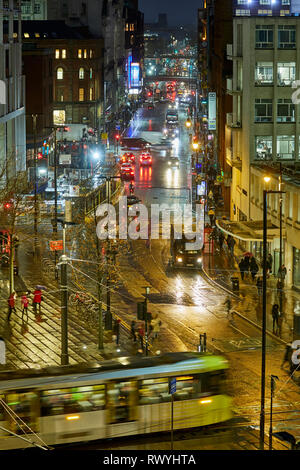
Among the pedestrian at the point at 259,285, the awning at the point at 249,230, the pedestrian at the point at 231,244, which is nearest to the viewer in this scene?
the pedestrian at the point at 259,285

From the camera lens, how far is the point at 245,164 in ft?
211

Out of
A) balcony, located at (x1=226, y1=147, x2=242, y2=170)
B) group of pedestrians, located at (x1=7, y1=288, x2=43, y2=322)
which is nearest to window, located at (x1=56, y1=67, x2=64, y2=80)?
balcony, located at (x1=226, y1=147, x2=242, y2=170)

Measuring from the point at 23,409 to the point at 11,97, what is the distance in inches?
2191

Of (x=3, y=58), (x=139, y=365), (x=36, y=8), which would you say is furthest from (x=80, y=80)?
(x=139, y=365)

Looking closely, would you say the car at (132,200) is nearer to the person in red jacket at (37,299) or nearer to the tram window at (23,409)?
the person in red jacket at (37,299)

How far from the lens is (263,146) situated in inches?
2484

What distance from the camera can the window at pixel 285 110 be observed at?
62281 mm

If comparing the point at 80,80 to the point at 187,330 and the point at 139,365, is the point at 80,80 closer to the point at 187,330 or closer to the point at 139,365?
the point at 187,330

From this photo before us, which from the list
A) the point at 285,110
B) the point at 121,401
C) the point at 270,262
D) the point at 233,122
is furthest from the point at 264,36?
the point at 121,401

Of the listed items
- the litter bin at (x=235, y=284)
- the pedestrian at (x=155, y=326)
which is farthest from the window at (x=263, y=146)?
the pedestrian at (x=155, y=326)

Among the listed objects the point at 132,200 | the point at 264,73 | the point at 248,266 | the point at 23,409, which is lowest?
the point at 248,266

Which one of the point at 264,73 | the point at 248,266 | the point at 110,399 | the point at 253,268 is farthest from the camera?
the point at 264,73

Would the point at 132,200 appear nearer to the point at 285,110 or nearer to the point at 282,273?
the point at 285,110

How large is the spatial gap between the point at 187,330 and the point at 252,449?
1542 centimetres
